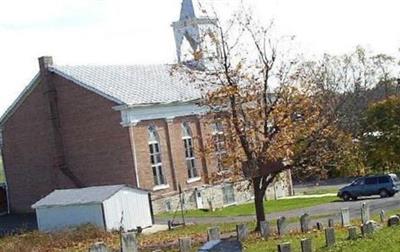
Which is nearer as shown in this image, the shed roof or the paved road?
the paved road

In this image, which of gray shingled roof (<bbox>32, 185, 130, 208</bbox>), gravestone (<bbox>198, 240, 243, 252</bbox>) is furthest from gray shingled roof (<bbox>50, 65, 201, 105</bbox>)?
gravestone (<bbox>198, 240, 243, 252</bbox>)

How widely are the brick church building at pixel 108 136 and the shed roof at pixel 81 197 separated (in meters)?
7.20

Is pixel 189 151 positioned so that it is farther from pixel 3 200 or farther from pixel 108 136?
pixel 3 200

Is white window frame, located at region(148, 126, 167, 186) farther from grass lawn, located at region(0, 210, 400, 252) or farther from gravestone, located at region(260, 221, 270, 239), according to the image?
gravestone, located at region(260, 221, 270, 239)

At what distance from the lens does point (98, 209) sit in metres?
37.8

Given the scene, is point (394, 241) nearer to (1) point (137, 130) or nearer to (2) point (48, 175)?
(1) point (137, 130)

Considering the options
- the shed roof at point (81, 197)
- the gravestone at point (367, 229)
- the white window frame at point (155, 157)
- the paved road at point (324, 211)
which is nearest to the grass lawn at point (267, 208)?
the paved road at point (324, 211)

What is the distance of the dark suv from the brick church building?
4.69 m

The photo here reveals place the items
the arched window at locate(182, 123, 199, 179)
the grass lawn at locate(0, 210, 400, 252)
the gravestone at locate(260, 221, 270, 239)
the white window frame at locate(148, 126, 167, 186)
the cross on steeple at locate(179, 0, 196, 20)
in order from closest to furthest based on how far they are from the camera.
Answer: the grass lawn at locate(0, 210, 400, 252) → the gravestone at locate(260, 221, 270, 239) → the white window frame at locate(148, 126, 167, 186) → the arched window at locate(182, 123, 199, 179) → the cross on steeple at locate(179, 0, 196, 20)

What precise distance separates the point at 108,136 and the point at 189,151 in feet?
21.6

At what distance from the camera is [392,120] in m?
61.5

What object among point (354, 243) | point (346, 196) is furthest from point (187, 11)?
point (354, 243)

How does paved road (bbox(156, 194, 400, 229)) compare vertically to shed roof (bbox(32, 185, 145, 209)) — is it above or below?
below

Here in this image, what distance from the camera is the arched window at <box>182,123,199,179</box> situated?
51719mm
